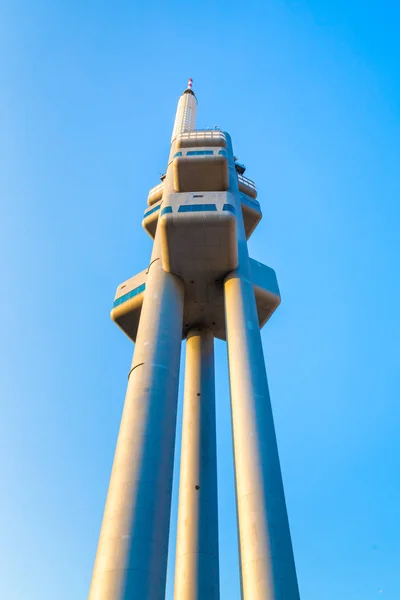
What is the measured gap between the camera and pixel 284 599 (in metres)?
9.45

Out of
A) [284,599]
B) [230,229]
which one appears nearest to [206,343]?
[230,229]

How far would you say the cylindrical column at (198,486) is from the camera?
1475cm

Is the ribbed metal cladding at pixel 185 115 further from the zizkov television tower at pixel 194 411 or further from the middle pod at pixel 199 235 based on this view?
the middle pod at pixel 199 235

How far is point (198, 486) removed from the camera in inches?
656

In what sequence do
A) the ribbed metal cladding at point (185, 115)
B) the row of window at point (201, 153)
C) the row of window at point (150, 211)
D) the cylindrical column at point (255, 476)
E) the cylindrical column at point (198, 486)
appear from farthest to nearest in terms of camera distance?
the ribbed metal cladding at point (185, 115) < the row of window at point (150, 211) < the row of window at point (201, 153) < the cylindrical column at point (198, 486) < the cylindrical column at point (255, 476)

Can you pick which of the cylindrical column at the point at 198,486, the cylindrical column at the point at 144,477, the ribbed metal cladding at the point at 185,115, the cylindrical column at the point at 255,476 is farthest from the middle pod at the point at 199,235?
the ribbed metal cladding at the point at 185,115

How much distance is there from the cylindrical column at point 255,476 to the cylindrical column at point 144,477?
6.31 ft

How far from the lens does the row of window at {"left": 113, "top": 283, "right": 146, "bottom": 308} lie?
66.3ft

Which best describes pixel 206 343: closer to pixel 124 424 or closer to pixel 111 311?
pixel 111 311

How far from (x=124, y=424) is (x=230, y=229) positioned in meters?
8.51

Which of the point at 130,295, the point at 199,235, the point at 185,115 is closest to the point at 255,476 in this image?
the point at 199,235

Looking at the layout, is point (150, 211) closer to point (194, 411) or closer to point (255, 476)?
point (194, 411)

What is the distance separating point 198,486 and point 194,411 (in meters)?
3.01

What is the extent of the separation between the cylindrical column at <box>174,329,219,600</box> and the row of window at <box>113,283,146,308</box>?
11.6ft
